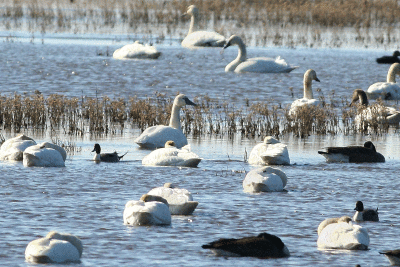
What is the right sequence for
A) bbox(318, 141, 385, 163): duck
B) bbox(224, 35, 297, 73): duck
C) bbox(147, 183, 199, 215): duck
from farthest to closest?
1. bbox(224, 35, 297, 73): duck
2. bbox(318, 141, 385, 163): duck
3. bbox(147, 183, 199, 215): duck

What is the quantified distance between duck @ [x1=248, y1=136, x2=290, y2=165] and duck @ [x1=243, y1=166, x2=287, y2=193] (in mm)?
1681

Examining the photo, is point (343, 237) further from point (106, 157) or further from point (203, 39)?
point (203, 39)

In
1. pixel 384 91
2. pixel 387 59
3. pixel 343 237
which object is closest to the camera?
pixel 343 237

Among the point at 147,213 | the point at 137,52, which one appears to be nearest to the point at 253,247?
the point at 147,213

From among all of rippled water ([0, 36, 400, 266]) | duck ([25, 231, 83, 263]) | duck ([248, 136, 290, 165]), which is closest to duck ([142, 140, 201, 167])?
rippled water ([0, 36, 400, 266])

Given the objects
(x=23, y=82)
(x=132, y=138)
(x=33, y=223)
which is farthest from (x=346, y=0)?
(x=33, y=223)

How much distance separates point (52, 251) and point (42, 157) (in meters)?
4.89

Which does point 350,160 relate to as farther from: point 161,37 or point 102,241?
point 161,37

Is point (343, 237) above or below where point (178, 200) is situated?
below

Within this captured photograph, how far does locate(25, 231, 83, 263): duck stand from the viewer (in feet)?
21.6

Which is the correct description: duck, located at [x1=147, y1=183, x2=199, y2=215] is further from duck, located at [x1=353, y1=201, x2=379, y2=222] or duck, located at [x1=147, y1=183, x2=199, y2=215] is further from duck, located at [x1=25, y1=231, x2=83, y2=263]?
duck, located at [x1=25, y1=231, x2=83, y2=263]

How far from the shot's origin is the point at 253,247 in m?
7.05

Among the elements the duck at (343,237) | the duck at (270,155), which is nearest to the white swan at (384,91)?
the duck at (270,155)

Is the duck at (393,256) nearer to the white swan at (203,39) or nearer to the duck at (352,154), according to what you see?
the duck at (352,154)
